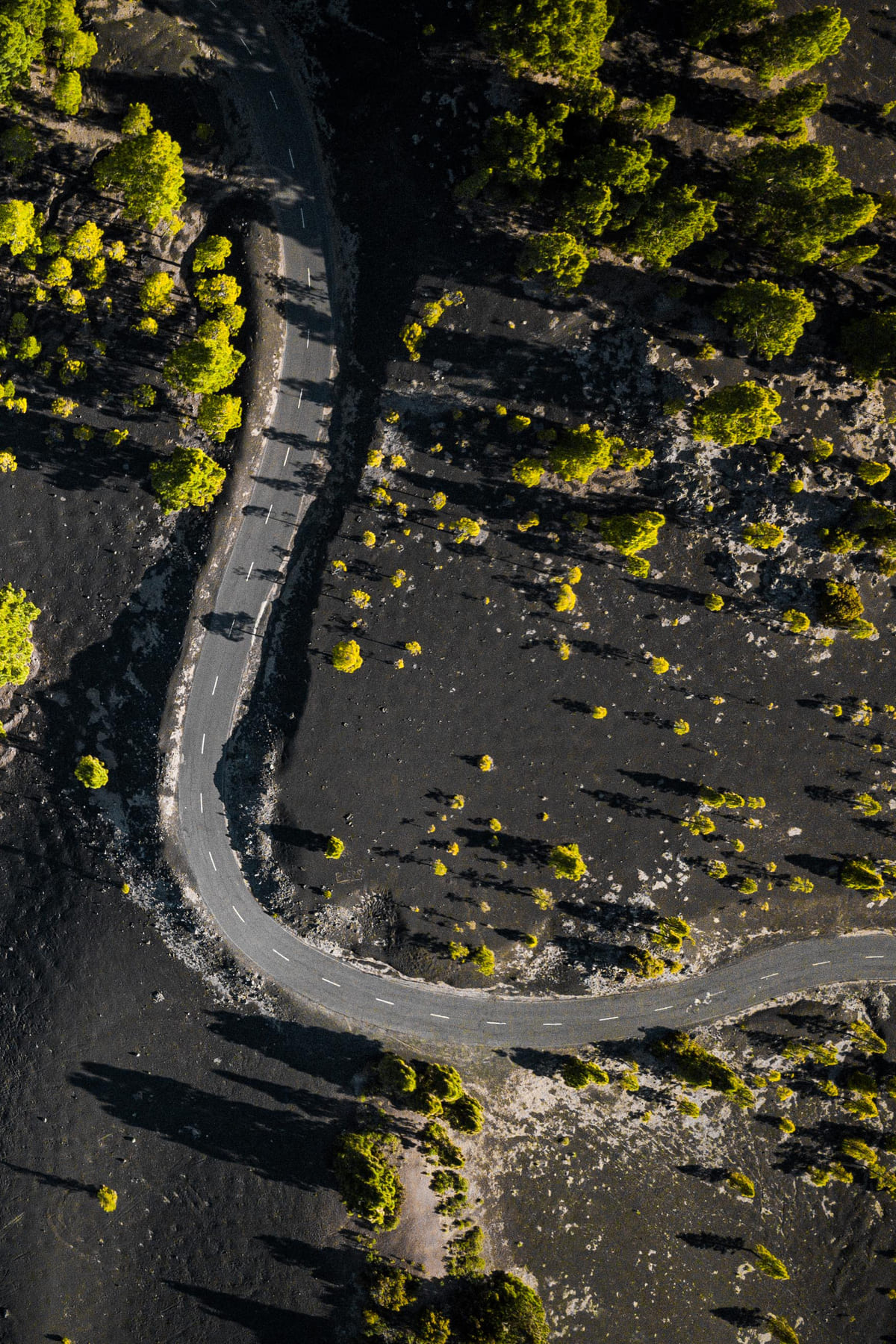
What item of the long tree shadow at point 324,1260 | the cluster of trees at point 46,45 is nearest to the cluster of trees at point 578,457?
the cluster of trees at point 46,45

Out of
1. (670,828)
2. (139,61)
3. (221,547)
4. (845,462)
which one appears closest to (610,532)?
(845,462)

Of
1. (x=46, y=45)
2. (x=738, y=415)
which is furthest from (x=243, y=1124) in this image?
(x=46, y=45)

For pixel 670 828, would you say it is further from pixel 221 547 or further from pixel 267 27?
pixel 267 27

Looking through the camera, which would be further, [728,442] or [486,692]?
[486,692]

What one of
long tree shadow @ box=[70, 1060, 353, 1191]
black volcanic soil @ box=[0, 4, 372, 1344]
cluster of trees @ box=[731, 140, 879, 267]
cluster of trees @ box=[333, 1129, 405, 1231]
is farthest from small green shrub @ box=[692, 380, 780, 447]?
cluster of trees @ box=[333, 1129, 405, 1231]

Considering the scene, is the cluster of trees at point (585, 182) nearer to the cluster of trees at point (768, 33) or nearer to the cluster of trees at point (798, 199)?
the cluster of trees at point (798, 199)

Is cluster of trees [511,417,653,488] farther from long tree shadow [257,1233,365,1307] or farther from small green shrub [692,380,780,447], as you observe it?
long tree shadow [257,1233,365,1307]

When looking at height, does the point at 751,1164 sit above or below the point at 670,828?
below
